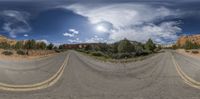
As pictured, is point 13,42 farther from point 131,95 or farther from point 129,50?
point 129,50

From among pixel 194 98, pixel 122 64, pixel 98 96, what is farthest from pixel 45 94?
pixel 122 64

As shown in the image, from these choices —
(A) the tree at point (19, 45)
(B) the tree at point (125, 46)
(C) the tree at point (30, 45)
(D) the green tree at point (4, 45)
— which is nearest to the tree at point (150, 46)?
(B) the tree at point (125, 46)

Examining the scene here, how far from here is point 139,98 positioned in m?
14.7

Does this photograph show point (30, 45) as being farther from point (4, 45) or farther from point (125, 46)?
point (125, 46)

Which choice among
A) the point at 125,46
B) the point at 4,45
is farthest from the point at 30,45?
the point at 125,46

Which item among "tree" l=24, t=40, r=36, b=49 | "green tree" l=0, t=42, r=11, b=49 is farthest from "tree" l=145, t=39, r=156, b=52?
"green tree" l=0, t=42, r=11, b=49

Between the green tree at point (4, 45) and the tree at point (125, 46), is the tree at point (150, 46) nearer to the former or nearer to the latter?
the tree at point (125, 46)

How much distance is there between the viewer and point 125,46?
26391 millimetres

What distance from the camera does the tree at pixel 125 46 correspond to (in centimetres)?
2557

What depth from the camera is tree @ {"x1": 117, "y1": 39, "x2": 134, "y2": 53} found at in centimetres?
2557

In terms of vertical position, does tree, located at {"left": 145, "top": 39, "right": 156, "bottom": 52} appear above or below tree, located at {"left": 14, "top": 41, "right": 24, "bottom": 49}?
below

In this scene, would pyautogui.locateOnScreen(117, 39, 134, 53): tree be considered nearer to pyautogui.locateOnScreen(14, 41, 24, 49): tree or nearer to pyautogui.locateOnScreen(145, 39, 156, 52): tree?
pyautogui.locateOnScreen(145, 39, 156, 52): tree

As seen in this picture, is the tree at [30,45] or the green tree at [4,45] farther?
the tree at [30,45]

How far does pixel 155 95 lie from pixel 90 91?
2.92 meters
